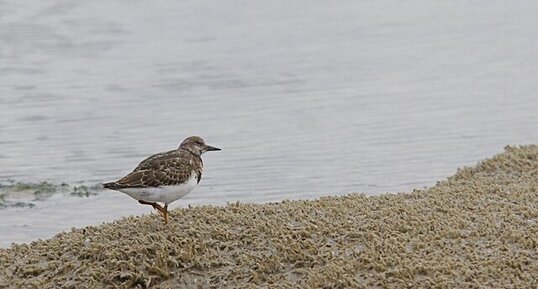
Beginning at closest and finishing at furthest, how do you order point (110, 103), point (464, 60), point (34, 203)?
point (34, 203), point (110, 103), point (464, 60)

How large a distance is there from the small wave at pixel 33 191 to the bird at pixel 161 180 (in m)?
5.10

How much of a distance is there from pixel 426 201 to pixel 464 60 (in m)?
10.9

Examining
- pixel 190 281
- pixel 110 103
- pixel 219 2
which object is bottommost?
pixel 190 281

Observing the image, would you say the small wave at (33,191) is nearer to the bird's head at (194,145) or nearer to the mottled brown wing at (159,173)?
the bird's head at (194,145)

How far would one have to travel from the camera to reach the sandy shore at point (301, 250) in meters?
7.45

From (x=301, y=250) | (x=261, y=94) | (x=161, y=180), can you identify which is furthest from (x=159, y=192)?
(x=261, y=94)

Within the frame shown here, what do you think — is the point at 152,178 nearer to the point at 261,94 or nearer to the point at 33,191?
the point at 33,191

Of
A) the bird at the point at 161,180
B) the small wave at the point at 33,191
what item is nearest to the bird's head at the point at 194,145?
the bird at the point at 161,180

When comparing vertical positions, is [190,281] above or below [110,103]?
below

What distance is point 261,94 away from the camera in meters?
17.5

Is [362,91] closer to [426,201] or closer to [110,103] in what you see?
[110,103]

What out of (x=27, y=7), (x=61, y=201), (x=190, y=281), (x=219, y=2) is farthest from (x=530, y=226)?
(x=27, y=7)

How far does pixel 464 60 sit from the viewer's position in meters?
19.4

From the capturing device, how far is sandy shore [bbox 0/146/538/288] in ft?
24.5
